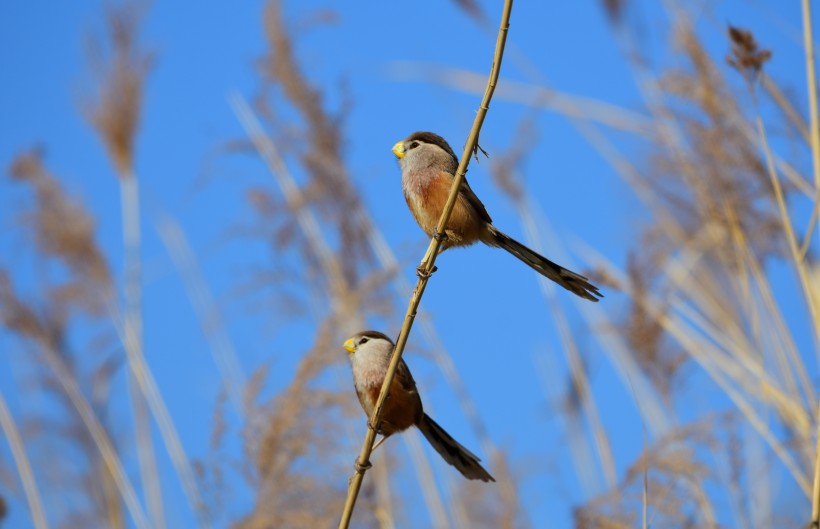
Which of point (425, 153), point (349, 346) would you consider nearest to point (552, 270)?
point (425, 153)

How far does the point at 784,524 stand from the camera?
10.1 ft

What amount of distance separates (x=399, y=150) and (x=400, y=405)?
0.74m

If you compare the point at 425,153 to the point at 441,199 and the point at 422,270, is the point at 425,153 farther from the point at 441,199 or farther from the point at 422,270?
the point at 422,270

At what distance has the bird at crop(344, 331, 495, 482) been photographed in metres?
2.50

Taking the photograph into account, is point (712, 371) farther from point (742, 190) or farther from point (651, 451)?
point (742, 190)

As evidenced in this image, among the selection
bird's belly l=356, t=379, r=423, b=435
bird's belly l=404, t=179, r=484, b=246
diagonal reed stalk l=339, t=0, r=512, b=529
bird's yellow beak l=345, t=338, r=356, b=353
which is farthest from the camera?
bird's yellow beak l=345, t=338, r=356, b=353

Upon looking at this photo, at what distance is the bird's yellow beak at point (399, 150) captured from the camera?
2.64m

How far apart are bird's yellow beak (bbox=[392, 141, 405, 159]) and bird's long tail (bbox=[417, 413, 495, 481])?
80 cm

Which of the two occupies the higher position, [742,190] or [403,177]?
[742,190]

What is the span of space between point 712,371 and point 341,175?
2.10 metres

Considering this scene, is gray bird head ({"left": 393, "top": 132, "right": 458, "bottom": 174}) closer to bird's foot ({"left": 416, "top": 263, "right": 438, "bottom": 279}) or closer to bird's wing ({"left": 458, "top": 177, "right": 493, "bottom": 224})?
bird's wing ({"left": 458, "top": 177, "right": 493, "bottom": 224})

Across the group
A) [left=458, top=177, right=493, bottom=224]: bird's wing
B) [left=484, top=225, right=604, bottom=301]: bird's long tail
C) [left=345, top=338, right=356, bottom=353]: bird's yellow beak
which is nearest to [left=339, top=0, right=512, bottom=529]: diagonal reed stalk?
[left=484, top=225, right=604, bottom=301]: bird's long tail

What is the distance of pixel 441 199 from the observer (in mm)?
2477

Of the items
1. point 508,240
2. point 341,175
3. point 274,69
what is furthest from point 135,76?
point 508,240
